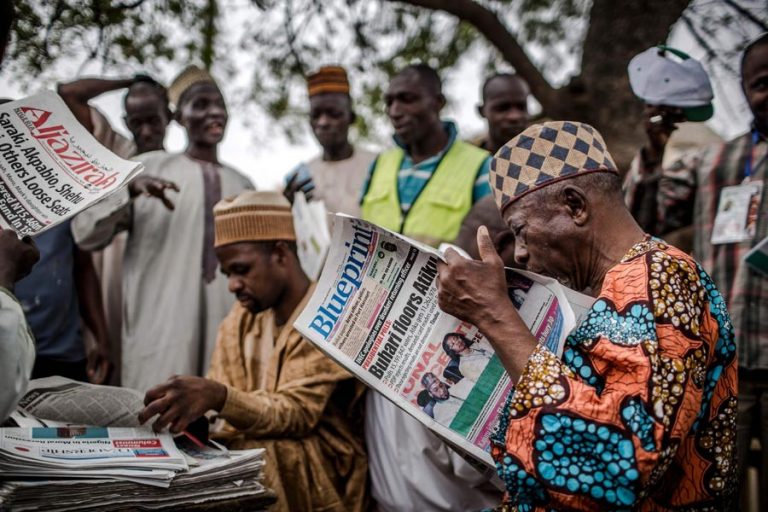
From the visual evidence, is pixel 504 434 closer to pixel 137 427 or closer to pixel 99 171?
pixel 137 427

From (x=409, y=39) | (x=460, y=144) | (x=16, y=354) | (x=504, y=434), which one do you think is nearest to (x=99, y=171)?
(x=16, y=354)

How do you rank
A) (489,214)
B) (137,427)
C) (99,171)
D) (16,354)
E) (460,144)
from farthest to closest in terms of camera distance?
(460,144) → (489,214) → (137,427) → (99,171) → (16,354)

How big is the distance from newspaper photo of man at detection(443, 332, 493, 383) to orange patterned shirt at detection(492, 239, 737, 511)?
248 millimetres

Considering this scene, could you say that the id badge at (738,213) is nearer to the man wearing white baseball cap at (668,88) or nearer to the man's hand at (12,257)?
the man wearing white baseball cap at (668,88)

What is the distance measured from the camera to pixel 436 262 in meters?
1.68

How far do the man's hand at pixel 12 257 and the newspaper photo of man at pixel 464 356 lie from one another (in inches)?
41.9

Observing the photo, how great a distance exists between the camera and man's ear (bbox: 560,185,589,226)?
63.7 inches

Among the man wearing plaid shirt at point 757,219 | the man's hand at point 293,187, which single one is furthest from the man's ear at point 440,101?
the man wearing plaid shirt at point 757,219

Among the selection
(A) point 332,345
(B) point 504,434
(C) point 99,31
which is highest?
(C) point 99,31

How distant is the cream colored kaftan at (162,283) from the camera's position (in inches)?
132

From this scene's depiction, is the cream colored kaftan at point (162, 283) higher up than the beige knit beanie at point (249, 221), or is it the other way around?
the beige knit beanie at point (249, 221)

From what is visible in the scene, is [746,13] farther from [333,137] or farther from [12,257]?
[12,257]

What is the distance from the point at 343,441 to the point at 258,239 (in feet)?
2.79

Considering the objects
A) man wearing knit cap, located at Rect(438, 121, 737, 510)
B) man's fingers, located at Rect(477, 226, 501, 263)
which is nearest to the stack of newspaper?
man wearing knit cap, located at Rect(438, 121, 737, 510)
